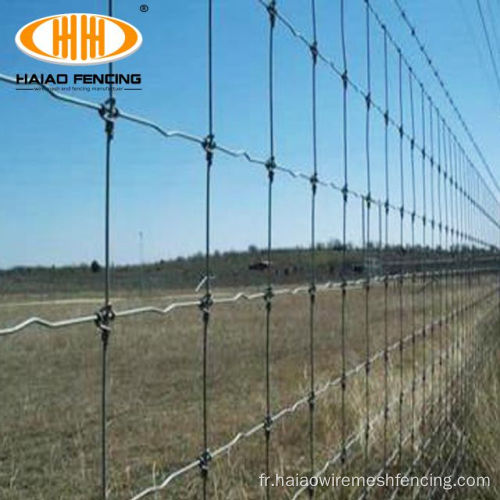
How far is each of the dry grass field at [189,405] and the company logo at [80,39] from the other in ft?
3.18

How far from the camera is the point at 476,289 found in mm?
11344

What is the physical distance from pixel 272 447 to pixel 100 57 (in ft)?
14.1

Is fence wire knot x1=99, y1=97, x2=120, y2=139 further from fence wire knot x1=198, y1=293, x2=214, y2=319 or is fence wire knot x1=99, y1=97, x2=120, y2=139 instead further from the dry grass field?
the dry grass field

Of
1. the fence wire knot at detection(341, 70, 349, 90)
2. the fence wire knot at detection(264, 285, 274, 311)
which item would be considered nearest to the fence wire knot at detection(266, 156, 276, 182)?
the fence wire knot at detection(264, 285, 274, 311)

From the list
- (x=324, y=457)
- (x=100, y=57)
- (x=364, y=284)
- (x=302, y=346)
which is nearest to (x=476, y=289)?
(x=302, y=346)

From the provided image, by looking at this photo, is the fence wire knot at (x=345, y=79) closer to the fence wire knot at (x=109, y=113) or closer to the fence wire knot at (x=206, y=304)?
the fence wire knot at (x=206, y=304)

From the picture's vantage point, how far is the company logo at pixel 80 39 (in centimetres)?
184

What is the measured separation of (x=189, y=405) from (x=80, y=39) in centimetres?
674

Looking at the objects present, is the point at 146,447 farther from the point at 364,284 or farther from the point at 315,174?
the point at 315,174

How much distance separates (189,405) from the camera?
27.6 feet

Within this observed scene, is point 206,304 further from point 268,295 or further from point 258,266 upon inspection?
point 258,266

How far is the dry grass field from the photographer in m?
5.04

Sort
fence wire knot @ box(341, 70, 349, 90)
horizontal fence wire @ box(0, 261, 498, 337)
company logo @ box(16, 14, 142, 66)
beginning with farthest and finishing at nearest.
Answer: fence wire knot @ box(341, 70, 349, 90)
company logo @ box(16, 14, 142, 66)
horizontal fence wire @ box(0, 261, 498, 337)

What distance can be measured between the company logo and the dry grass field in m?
0.97
